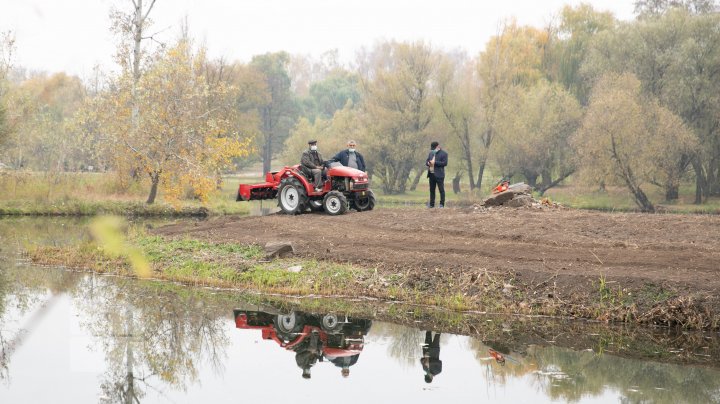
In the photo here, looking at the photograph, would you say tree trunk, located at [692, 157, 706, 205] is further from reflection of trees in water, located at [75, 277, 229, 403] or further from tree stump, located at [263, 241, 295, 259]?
reflection of trees in water, located at [75, 277, 229, 403]

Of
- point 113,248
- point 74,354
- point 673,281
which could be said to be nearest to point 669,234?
point 673,281

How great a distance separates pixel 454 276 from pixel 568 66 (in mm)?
43472

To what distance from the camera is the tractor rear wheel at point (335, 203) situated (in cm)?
2027

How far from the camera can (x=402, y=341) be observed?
10.4 metres

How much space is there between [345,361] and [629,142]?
3278cm

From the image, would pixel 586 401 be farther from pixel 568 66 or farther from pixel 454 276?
pixel 568 66

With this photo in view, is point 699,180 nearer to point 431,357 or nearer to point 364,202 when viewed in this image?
point 364,202

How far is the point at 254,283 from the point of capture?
14328 millimetres

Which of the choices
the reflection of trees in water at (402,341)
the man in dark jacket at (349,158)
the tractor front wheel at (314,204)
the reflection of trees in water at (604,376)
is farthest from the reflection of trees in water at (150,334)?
the man in dark jacket at (349,158)

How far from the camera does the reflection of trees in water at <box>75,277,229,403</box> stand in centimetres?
865

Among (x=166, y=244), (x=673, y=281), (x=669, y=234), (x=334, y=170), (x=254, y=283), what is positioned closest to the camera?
(x=673, y=281)

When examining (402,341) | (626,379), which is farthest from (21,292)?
(626,379)

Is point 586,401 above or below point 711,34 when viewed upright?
below

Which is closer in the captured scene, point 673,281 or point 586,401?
point 586,401
